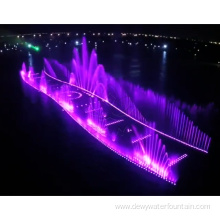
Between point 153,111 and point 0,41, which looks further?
point 0,41

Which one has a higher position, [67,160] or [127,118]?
[127,118]

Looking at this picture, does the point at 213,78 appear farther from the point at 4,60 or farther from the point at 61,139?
the point at 4,60

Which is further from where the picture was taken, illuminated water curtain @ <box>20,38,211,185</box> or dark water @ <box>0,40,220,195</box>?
illuminated water curtain @ <box>20,38,211,185</box>

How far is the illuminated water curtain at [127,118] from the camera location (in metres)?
11.9

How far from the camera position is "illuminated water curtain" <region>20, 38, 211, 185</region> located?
39.2 feet

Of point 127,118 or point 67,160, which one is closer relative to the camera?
point 67,160

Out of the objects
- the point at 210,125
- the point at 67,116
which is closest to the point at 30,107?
the point at 67,116

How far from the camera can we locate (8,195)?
968 centimetres

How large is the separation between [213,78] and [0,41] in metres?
35.4

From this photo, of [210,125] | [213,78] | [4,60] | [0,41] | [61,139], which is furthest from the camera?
[0,41]

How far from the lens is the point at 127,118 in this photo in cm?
1529

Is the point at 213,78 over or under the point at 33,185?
over

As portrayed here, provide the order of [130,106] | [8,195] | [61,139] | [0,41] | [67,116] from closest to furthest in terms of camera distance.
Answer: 1. [8,195]
2. [61,139]
3. [67,116]
4. [130,106]
5. [0,41]

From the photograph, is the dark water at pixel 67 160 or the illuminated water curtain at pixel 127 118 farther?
the illuminated water curtain at pixel 127 118
